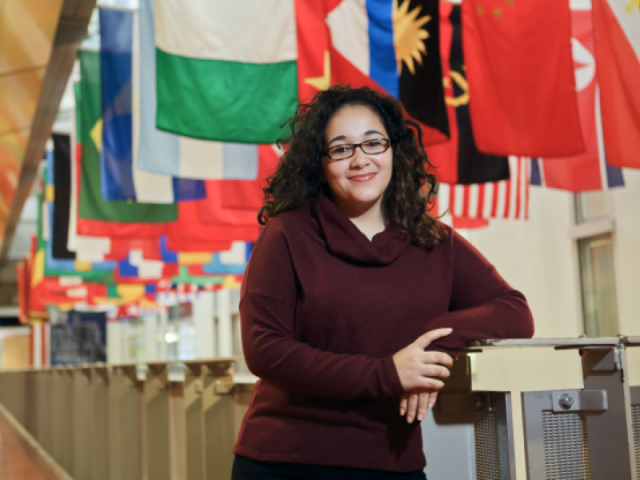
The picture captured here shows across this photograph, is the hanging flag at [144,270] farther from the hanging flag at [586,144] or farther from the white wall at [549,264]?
the hanging flag at [586,144]

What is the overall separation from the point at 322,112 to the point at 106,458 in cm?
369

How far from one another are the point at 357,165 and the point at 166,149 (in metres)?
4.04

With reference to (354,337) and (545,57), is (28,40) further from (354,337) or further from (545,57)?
(354,337)

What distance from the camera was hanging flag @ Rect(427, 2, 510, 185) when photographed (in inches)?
218

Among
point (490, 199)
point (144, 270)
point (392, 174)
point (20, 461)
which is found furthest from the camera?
point (144, 270)

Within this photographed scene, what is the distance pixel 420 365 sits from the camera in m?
1.47

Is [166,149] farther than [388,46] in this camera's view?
Yes

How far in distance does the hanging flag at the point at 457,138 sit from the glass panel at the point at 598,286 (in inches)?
103

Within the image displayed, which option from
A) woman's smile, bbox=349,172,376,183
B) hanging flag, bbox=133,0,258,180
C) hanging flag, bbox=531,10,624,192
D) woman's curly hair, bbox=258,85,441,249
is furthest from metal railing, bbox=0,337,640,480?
hanging flag, bbox=531,10,624,192

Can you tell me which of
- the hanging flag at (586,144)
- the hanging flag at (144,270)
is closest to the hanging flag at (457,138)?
the hanging flag at (586,144)

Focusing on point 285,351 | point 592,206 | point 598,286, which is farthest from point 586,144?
point 285,351

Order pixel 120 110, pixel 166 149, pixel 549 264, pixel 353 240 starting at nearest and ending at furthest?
pixel 353 240 < pixel 166 149 < pixel 120 110 < pixel 549 264

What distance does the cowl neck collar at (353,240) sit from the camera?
1592mm

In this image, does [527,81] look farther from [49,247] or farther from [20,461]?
[49,247]
